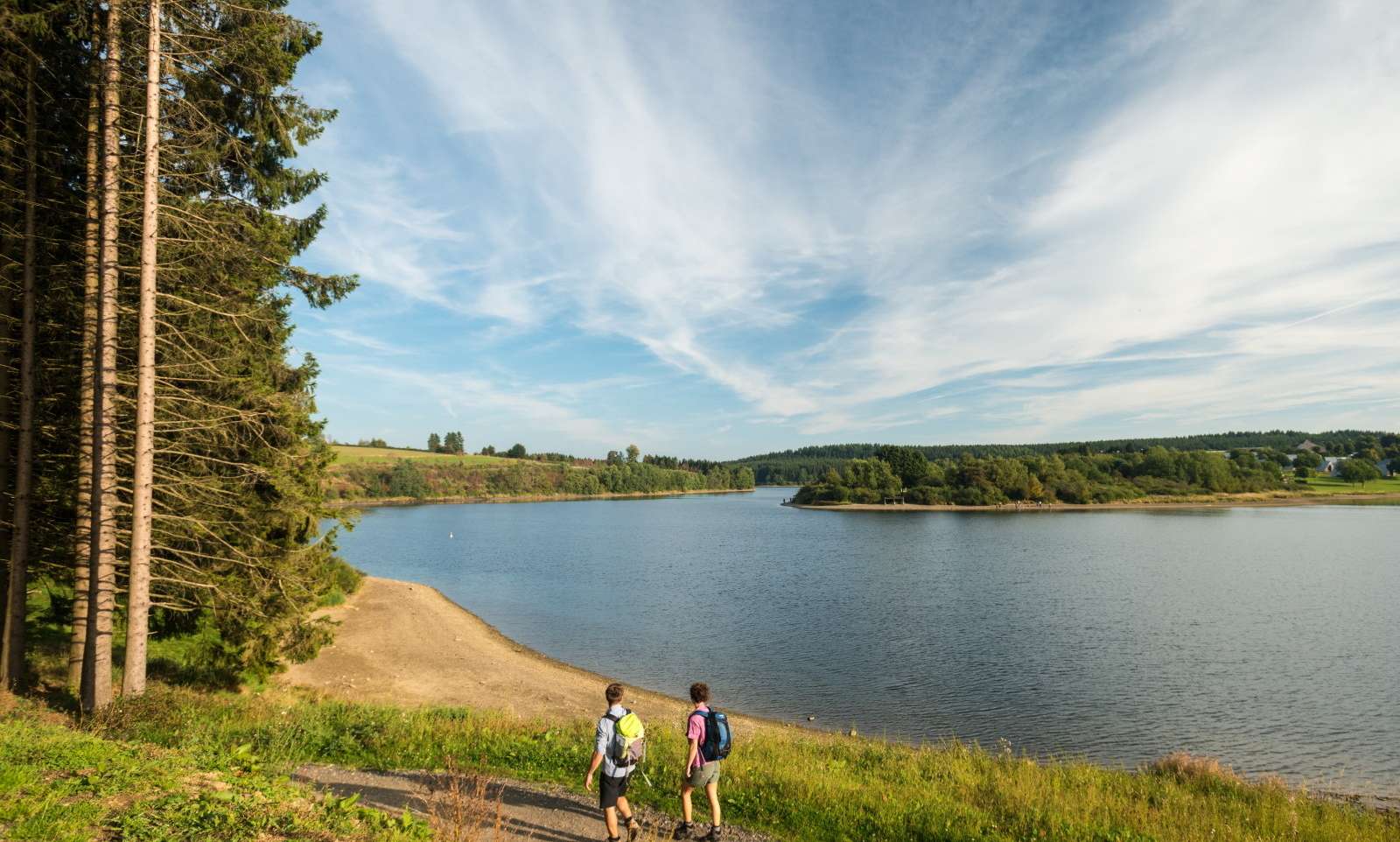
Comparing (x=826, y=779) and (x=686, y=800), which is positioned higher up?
(x=686, y=800)

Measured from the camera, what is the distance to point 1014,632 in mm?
31547

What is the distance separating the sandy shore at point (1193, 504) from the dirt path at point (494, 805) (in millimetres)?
144927

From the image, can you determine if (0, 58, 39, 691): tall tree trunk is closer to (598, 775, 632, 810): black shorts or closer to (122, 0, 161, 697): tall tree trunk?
(122, 0, 161, 697): tall tree trunk

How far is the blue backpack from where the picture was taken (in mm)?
8234

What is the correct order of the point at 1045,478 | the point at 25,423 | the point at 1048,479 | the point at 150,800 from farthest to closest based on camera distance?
the point at 1045,478 < the point at 1048,479 < the point at 25,423 < the point at 150,800

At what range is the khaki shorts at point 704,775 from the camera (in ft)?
27.1

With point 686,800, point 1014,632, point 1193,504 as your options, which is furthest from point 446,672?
point 1193,504

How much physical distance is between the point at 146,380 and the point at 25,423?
2912 mm

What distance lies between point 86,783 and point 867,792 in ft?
32.5

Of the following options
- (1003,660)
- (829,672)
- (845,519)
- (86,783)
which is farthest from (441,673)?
(845,519)

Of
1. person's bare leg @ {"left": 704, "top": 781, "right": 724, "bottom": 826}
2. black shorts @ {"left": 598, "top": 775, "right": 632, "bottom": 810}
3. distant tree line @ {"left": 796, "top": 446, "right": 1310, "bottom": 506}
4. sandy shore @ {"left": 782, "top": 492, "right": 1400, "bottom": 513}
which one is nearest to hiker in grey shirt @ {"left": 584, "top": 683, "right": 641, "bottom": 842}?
black shorts @ {"left": 598, "top": 775, "right": 632, "bottom": 810}

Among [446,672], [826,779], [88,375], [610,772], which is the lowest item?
[446,672]

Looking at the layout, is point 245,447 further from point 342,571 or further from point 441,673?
point 342,571

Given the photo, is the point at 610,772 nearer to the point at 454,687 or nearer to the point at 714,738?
the point at 714,738
